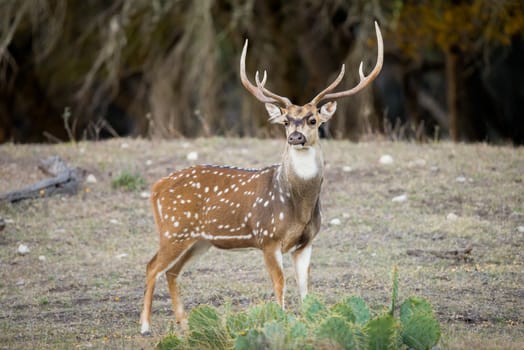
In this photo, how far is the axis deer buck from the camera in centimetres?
740

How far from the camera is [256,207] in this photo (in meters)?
7.62

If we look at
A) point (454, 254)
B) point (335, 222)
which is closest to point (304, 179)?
point (454, 254)

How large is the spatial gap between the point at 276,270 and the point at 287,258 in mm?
2472

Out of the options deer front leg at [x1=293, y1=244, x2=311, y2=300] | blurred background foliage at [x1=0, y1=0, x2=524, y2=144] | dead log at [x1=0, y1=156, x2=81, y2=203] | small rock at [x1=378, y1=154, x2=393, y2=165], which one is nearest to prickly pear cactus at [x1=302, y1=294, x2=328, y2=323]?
deer front leg at [x1=293, y1=244, x2=311, y2=300]

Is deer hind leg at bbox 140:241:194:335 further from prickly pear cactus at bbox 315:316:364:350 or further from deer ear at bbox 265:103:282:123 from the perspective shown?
prickly pear cactus at bbox 315:316:364:350

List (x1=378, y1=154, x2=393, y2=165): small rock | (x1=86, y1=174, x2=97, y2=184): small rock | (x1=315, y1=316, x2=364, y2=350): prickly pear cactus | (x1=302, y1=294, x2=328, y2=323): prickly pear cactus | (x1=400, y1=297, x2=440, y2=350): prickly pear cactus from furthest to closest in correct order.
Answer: (x1=378, y1=154, x2=393, y2=165): small rock < (x1=86, y1=174, x2=97, y2=184): small rock < (x1=302, y1=294, x2=328, y2=323): prickly pear cactus < (x1=400, y1=297, x2=440, y2=350): prickly pear cactus < (x1=315, y1=316, x2=364, y2=350): prickly pear cactus

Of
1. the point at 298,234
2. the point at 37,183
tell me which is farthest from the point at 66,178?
the point at 298,234

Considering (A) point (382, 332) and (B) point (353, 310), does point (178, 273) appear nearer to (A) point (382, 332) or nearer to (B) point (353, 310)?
(B) point (353, 310)

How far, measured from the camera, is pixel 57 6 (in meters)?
17.8

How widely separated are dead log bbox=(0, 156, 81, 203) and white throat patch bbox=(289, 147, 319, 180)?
441 cm

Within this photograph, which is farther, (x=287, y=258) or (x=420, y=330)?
(x=287, y=258)

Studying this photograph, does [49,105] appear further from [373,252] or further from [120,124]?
[373,252]

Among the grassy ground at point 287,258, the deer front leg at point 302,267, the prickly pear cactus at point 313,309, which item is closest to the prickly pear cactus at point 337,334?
the prickly pear cactus at point 313,309

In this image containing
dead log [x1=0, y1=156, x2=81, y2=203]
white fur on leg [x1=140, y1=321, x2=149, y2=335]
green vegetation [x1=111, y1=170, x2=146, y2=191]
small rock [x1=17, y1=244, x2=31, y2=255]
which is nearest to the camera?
white fur on leg [x1=140, y1=321, x2=149, y2=335]
